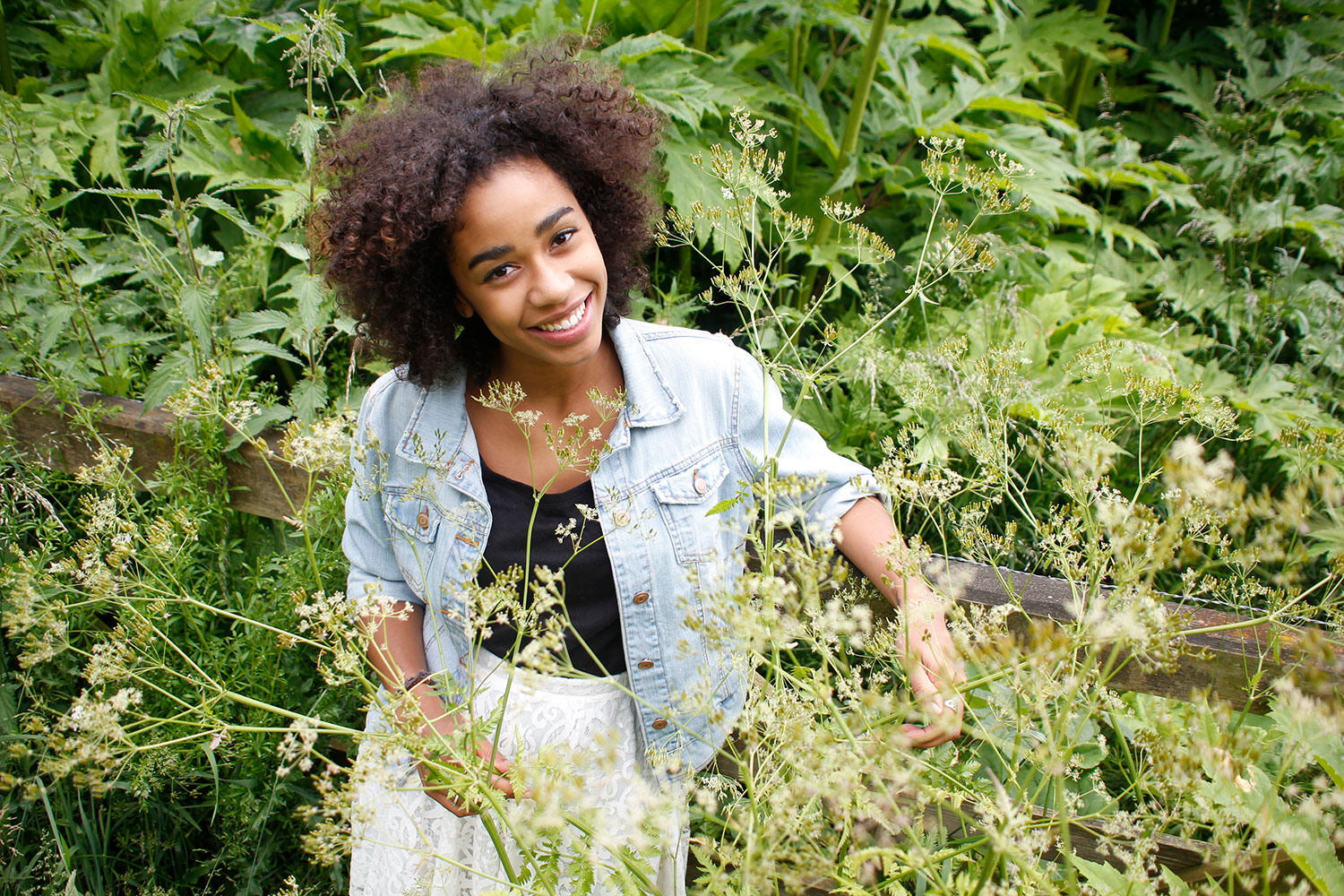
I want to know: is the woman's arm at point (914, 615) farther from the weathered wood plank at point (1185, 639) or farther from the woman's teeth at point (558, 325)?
the woman's teeth at point (558, 325)

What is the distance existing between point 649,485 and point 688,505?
0.34ft

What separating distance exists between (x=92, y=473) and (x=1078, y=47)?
372 centimetres

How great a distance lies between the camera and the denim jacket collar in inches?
74.9

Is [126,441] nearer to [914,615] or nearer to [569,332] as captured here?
[569,332]

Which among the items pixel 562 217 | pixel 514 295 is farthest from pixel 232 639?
pixel 562 217

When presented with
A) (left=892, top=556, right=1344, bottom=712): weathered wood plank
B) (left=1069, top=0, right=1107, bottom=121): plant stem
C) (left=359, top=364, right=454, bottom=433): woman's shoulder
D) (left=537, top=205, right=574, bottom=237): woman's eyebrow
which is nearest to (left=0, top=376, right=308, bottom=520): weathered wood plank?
(left=359, top=364, right=454, bottom=433): woman's shoulder

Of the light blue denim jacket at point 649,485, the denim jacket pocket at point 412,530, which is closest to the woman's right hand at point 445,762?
the light blue denim jacket at point 649,485

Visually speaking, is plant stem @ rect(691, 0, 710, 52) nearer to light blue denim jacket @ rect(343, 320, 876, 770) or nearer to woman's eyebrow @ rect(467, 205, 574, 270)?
light blue denim jacket @ rect(343, 320, 876, 770)

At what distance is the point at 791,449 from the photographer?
1854 mm

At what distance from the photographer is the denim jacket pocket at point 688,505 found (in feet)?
6.27

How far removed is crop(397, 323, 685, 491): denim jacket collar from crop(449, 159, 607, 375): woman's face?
21cm

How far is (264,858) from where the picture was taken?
2.23 metres

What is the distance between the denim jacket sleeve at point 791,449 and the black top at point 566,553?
16.0 inches

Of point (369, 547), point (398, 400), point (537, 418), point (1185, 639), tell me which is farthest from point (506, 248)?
point (1185, 639)
